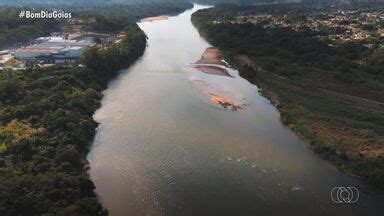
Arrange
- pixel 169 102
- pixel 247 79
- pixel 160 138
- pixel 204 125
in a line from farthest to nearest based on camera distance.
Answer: pixel 247 79 < pixel 169 102 < pixel 204 125 < pixel 160 138

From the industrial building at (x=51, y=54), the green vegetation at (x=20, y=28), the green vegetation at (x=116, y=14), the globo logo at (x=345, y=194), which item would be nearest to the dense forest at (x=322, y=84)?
the globo logo at (x=345, y=194)

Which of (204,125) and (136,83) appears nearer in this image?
(204,125)

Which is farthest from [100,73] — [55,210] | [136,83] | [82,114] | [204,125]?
[55,210]

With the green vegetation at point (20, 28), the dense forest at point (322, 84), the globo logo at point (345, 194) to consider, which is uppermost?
the green vegetation at point (20, 28)

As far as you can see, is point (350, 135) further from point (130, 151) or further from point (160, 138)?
point (130, 151)

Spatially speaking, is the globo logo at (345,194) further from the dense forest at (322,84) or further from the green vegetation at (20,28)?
the green vegetation at (20,28)

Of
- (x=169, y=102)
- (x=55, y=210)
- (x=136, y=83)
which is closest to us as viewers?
(x=55, y=210)
